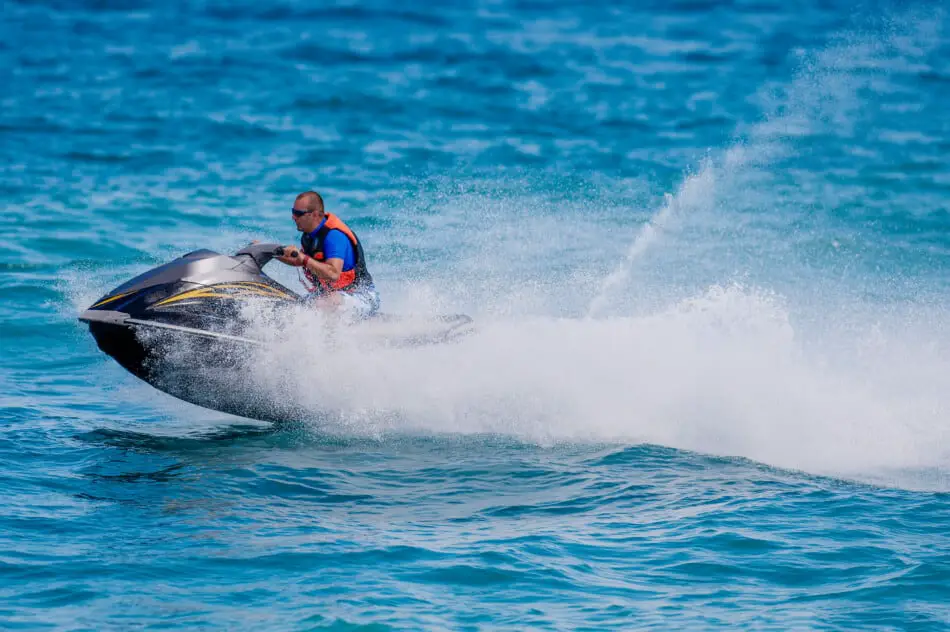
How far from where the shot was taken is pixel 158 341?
9.04 m

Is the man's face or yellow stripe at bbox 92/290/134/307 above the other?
the man's face

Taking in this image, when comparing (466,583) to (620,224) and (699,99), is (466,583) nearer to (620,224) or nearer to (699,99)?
(620,224)

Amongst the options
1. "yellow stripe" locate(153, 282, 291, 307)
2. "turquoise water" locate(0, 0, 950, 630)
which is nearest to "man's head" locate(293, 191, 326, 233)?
"yellow stripe" locate(153, 282, 291, 307)

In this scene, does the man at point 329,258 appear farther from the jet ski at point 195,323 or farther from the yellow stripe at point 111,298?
the yellow stripe at point 111,298

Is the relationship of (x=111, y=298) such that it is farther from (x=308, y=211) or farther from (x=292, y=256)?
(x=308, y=211)

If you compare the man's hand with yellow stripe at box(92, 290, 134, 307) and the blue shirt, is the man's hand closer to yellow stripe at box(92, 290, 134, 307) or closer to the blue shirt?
the blue shirt

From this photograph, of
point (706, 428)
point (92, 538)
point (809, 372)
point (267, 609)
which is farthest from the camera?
point (809, 372)

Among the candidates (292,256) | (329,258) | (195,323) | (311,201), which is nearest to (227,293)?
(195,323)

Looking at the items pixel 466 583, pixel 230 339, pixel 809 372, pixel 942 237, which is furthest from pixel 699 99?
pixel 466 583

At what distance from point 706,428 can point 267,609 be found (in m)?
4.36

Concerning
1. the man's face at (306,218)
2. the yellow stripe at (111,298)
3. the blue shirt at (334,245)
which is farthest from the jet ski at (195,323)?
the blue shirt at (334,245)

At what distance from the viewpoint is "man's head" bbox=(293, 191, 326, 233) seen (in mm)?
9305

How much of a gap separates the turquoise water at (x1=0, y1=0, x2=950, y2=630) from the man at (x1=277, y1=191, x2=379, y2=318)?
362mm

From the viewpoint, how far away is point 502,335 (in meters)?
10.3
